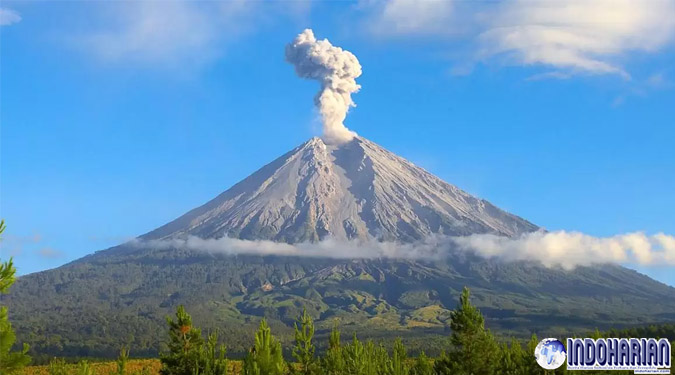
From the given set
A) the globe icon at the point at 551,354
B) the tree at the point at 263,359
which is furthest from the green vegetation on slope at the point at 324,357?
the globe icon at the point at 551,354

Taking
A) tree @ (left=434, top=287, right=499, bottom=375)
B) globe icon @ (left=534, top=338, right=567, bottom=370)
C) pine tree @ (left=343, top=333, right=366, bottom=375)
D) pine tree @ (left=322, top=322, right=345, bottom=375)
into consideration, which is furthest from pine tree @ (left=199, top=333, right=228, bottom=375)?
tree @ (left=434, top=287, right=499, bottom=375)

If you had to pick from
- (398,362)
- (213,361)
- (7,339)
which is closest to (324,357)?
(398,362)

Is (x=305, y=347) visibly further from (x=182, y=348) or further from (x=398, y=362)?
(x=182, y=348)

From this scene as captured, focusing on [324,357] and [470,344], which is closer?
[324,357]

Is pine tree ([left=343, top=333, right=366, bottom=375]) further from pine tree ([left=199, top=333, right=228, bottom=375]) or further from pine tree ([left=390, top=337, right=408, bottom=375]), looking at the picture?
pine tree ([left=199, top=333, right=228, bottom=375])

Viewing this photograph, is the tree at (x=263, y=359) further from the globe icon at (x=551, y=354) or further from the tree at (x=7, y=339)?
the globe icon at (x=551, y=354)

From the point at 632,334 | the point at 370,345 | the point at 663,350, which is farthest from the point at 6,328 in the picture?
the point at 632,334
